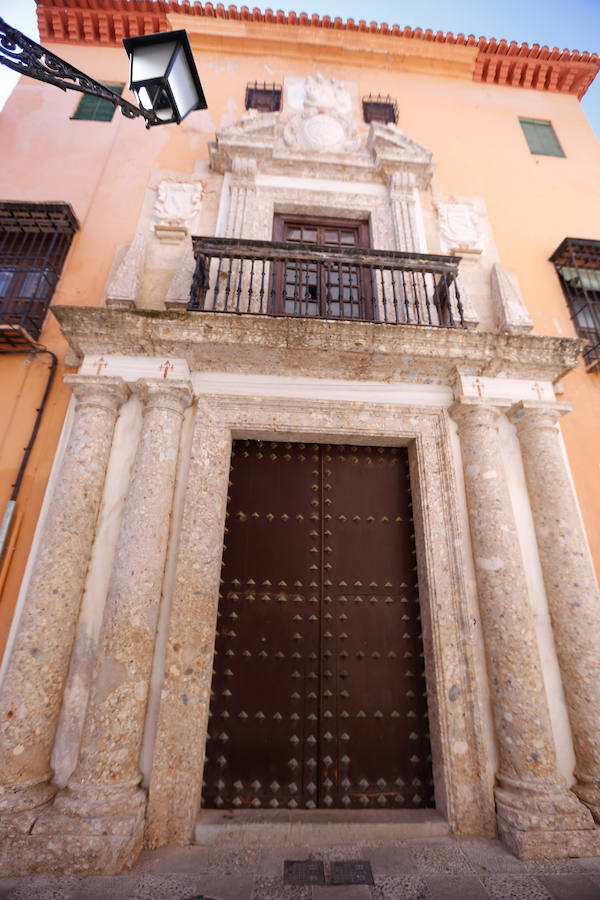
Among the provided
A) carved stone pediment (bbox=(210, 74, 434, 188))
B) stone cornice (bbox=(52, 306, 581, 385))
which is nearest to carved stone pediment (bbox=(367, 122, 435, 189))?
carved stone pediment (bbox=(210, 74, 434, 188))

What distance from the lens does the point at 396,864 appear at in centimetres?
205

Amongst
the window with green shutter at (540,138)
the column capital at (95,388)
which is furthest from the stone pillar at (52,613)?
the window with green shutter at (540,138)

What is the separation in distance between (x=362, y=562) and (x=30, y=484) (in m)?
2.76

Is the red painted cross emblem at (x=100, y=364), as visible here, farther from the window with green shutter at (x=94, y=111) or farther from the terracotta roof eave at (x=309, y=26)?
the terracotta roof eave at (x=309, y=26)

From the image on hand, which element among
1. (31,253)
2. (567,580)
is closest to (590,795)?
(567,580)

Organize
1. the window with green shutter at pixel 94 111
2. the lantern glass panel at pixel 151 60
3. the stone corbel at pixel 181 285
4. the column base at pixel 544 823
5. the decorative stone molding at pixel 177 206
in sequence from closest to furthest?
the lantern glass panel at pixel 151 60 < the column base at pixel 544 823 < the stone corbel at pixel 181 285 < the decorative stone molding at pixel 177 206 < the window with green shutter at pixel 94 111

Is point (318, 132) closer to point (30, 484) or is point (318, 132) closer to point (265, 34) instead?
point (265, 34)

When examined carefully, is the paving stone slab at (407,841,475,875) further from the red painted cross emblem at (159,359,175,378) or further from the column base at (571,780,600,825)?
the red painted cross emblem at (159,359,175,378)

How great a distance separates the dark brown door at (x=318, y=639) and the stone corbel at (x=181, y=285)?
1.43 metres

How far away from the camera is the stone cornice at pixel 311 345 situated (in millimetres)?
3082

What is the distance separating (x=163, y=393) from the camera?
3076 mm

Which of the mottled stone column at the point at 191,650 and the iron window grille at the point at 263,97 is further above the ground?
the iron window grille at the point at 263,97

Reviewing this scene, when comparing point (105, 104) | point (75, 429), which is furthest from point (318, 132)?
point (75, 429)

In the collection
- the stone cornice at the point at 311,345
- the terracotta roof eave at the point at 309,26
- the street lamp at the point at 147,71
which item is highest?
the terracotta roof eave at the point at 309,26
